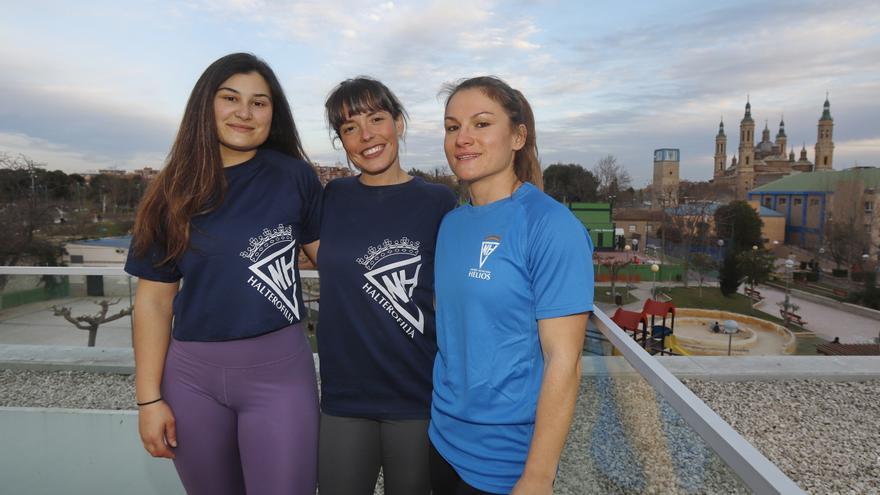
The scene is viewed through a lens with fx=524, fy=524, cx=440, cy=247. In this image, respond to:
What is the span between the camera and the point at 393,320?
5.40ft

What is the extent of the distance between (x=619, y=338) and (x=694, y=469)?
0.56m

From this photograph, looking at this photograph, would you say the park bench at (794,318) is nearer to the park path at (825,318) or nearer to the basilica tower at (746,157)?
the park path at (825,318)

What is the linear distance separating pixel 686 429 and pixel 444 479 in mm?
667

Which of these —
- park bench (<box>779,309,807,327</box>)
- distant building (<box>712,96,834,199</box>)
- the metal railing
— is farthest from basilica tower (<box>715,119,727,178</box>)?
the metal railing

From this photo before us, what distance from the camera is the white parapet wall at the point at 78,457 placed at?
274cm

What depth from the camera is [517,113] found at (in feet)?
4.87

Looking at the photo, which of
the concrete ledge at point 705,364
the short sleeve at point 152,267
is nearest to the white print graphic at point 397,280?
the short sleeve at point 152,267

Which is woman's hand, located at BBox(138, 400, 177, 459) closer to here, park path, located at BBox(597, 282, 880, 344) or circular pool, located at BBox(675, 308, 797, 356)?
circular pool, located at BBox(675, 308, 797, 356)

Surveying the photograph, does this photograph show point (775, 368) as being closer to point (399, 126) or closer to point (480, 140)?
point (399, 126)

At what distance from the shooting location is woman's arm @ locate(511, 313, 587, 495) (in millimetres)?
1242

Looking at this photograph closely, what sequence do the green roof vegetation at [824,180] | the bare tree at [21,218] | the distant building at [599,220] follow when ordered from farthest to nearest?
the green roof vegetation at [824,180] → the distant building at [599,220] → the bare tree at [21,218]

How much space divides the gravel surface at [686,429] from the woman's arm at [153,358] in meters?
Answer: 1.30

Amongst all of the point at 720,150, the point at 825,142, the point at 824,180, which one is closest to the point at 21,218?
the point at 824,180

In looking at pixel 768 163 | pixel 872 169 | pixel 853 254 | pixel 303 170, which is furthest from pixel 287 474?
pixel 768 163
